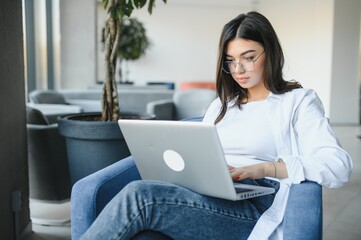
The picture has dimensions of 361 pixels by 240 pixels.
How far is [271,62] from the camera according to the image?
146cm

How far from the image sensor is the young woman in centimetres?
121

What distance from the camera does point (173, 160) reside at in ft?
4.10

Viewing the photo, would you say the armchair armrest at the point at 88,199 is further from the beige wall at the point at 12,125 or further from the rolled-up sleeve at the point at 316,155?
the beige wall at the point at 12,125

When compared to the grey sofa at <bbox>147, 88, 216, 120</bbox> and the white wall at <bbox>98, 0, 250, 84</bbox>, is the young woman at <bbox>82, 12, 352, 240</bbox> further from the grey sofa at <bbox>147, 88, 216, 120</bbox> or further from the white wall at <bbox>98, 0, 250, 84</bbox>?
the white wall at <bbox>98, 0, 250, 84</bbox>

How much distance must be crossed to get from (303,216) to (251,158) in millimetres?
407

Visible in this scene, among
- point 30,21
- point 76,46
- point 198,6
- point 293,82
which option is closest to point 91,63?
point 76,46

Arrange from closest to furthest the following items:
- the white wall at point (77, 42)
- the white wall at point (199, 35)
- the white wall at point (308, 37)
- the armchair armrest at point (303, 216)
→ the armchair armrest at point (303, 216), the white wall at point (308, 37), the white wall at point (77, 42), the white wall at point (199, 35)

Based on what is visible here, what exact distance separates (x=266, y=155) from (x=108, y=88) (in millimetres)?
1204

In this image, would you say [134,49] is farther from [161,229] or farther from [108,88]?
[161,229]

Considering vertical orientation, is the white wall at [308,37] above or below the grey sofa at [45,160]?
above

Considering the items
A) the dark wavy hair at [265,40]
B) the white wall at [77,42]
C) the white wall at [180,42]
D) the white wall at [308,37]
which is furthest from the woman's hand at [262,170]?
the white wall at [180,42]

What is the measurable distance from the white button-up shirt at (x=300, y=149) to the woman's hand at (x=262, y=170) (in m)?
0.02

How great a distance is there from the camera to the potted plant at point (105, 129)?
7.14ft

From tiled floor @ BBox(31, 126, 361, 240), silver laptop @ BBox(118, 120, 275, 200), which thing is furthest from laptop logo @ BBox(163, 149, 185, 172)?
tiled floor @ BBox(31, 126, 361, 240)
